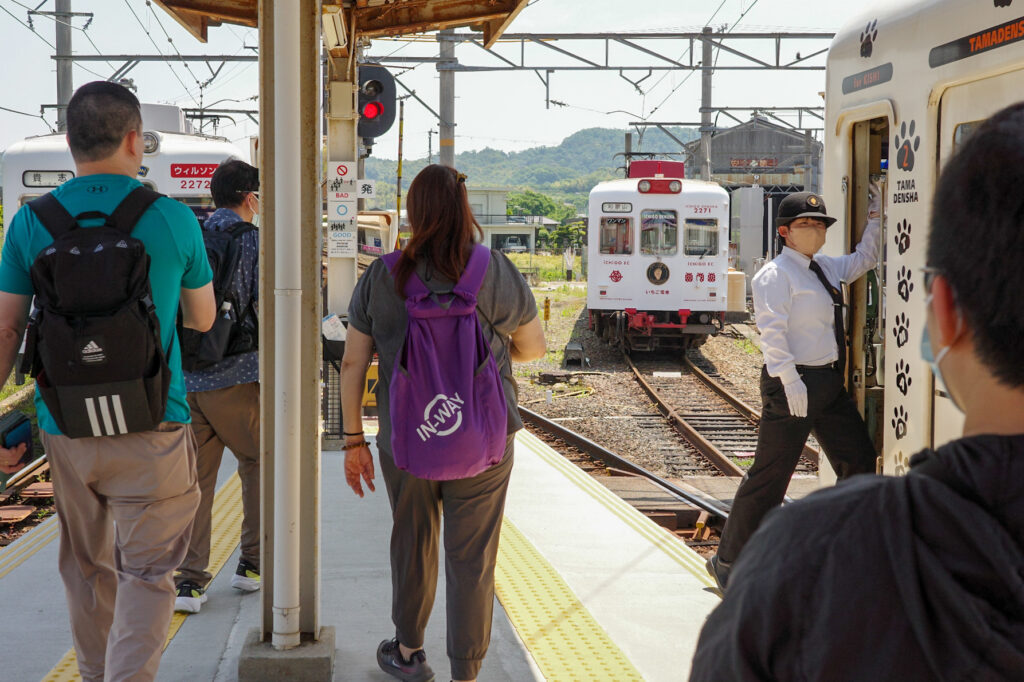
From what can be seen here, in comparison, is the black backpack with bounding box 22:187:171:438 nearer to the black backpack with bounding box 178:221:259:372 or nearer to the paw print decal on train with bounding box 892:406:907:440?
the black backpack with bounding box 178:221:259:372

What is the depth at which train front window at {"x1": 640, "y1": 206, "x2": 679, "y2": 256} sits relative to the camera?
61.4 feet

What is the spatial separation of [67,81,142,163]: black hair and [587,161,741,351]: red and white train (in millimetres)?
15975

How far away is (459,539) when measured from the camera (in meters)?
3.32

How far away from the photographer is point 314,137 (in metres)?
3.43

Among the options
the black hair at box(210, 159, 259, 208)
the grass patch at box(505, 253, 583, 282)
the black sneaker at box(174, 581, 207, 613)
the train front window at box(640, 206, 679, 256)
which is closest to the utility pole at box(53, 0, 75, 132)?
the train front window at box(640, 206, 679, 256)

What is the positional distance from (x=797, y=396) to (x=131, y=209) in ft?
9.84

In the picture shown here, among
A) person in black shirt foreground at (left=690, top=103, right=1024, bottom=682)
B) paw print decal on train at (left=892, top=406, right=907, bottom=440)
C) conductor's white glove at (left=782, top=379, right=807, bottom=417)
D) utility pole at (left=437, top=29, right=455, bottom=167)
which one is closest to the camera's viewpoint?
person in black shirt foreground at (left=690, top=103, right=1024, bottom=682)

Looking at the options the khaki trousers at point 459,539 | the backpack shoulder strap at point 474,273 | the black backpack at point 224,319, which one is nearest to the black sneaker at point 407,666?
the khaki trousers at point 459,539

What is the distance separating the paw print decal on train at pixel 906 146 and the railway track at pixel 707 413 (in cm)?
540

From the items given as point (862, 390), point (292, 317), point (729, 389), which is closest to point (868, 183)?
point (862, 390)

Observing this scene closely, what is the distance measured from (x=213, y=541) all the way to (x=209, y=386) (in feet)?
4.60

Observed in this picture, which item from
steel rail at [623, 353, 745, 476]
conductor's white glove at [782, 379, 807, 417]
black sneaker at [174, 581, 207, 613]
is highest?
conductor's white glove at [782, 379, 807, 417]

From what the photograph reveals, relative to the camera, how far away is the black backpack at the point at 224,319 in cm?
407

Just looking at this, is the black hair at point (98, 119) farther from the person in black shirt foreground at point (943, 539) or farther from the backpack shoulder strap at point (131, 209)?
the person in black shirt foreground at point (943, 539)
